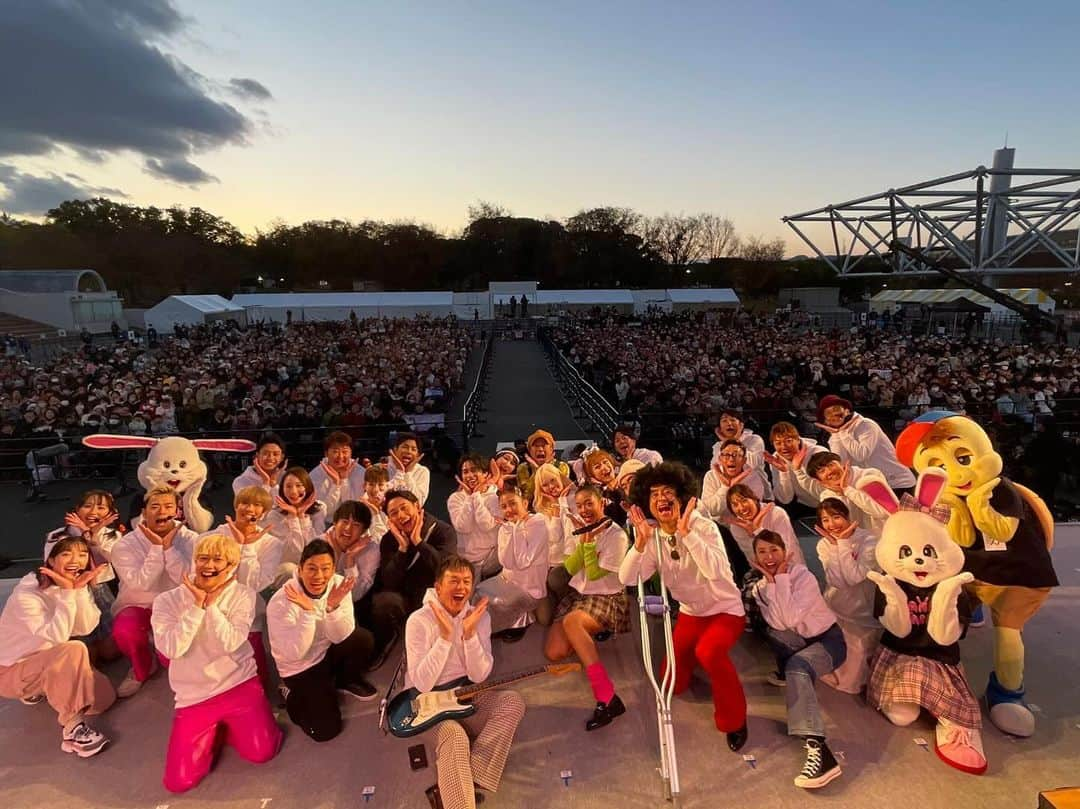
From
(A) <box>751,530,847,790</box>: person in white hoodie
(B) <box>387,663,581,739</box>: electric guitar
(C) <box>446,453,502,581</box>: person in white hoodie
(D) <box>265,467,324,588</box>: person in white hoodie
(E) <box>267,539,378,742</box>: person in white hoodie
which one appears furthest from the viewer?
(C) <box>446,453,502,581</box>: person in white hoodie

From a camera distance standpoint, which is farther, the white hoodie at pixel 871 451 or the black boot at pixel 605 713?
the white hoodie at pixel 871 451

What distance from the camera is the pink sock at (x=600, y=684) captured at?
10.5 feet

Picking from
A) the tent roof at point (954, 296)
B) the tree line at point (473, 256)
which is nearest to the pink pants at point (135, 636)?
the tent roof at point (954, 296)

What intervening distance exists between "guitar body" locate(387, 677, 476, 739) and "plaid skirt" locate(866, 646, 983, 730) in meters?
2.20

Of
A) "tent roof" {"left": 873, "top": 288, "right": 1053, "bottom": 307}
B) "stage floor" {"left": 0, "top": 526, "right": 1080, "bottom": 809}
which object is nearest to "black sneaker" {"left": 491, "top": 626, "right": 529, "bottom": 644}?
"stage floor" {"left": 0, "top": 526, "right": 1080, "bottom": 809}

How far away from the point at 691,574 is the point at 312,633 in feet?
6.72

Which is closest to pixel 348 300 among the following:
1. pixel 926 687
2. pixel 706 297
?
pixel 706 297

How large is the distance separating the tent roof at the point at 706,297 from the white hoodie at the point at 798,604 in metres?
38.6

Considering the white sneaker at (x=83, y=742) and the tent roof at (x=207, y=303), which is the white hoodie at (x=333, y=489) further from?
the tent roof at (x=207, y=303)

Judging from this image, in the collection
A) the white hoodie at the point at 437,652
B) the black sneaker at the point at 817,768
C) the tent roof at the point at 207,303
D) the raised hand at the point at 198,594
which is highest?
the tent roof at the point at 207,303

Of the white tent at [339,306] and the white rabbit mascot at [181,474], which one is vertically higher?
the white tent at [339,306]

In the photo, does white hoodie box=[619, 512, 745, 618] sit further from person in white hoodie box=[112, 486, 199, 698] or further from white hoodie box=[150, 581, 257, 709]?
person in white hoodie box=[112, 486, 199, 698]

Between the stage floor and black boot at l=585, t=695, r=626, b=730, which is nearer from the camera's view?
the stage floor

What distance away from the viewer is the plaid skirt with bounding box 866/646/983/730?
288cm
